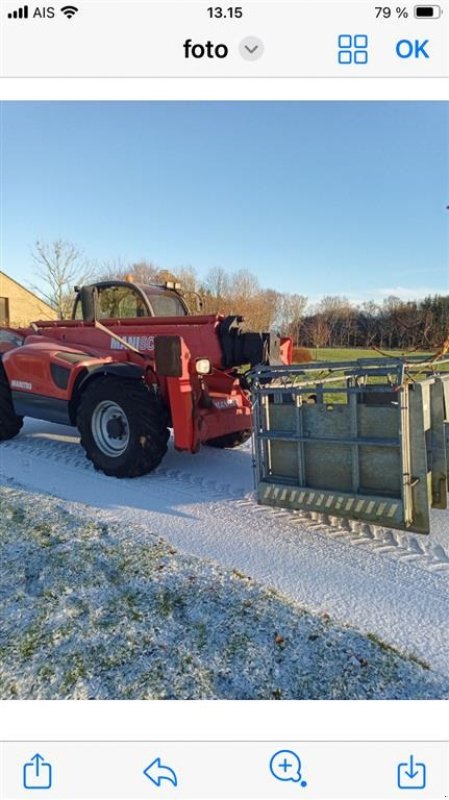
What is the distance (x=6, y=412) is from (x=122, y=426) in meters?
2.55

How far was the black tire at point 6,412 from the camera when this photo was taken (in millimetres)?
6520

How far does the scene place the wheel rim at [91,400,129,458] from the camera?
4.94m

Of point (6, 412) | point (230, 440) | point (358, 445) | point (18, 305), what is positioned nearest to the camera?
point (358, 445)

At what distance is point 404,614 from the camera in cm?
250

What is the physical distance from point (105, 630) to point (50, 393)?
371 cm

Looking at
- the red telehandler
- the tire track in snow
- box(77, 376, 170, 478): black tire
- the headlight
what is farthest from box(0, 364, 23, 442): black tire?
the headlight

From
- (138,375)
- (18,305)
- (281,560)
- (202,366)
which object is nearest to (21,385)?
(138,375)

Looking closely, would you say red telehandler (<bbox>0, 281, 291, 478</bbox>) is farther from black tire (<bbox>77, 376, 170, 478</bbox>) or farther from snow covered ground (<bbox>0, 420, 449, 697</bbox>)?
snow covered ground (<bbox>0, 420, 449, 697</bbox>)
